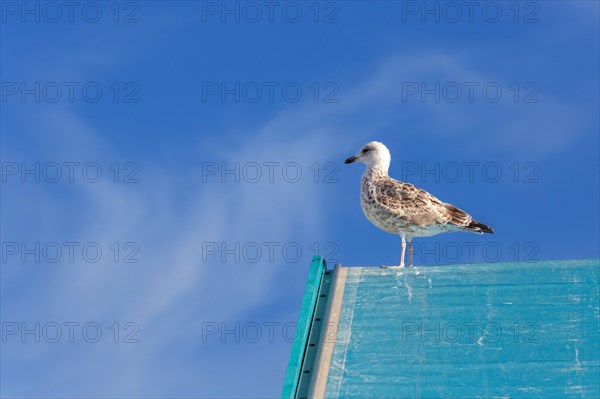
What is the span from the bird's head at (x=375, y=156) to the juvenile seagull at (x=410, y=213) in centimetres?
52

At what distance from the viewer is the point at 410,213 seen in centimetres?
1669

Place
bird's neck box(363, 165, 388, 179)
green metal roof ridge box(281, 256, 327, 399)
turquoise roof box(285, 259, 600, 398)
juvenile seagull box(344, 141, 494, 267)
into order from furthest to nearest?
bird's neck box(363, 165, 388, 179) → juvenile seagull box(344, 141, 494, 267) → green metal roof ridge box(281, 256, 327, 399) → turquoise roof box(285, 259, 600, 398)

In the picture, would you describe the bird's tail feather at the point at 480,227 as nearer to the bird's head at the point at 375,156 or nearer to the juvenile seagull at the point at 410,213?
the juvenile seagull at the point at 410,213

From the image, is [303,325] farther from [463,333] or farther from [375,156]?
[375,156]

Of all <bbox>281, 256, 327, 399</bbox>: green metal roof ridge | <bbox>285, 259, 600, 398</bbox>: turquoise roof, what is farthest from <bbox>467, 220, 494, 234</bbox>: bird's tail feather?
<bbox>281, 256, 327, 399</bbox>: green metal roof ridge

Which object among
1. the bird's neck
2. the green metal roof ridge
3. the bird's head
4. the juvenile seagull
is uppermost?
the bird's head

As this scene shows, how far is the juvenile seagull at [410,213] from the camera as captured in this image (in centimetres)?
1670

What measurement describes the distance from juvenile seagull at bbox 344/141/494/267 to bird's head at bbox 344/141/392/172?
0.52 m

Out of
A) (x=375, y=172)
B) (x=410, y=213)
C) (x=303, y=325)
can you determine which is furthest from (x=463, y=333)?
(x=375, y=172)

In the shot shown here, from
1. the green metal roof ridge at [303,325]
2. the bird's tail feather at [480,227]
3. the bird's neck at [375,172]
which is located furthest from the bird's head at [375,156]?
the green metal roof ridge at [303,325]

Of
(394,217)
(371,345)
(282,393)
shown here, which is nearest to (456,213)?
(394,217)

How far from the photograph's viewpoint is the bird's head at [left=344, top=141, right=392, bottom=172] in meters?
17.7

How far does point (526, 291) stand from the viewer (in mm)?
14500

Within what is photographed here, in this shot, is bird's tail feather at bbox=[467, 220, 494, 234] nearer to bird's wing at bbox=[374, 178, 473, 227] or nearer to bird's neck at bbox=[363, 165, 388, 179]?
bird's wing at bbox=[374, 178, 473, 227]
